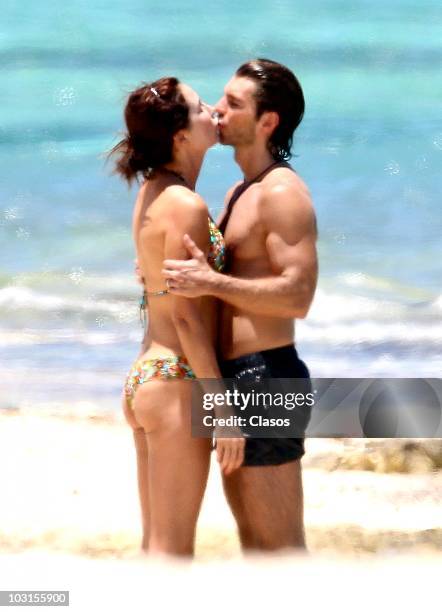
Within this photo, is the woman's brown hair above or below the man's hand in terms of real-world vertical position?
above

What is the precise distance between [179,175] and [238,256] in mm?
299

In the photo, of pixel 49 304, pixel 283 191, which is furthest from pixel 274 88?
pixel 49 304

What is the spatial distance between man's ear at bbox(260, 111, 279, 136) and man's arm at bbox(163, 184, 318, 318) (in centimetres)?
23

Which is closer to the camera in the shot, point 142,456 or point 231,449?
point 231,449

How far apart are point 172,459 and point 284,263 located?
0.65 metres

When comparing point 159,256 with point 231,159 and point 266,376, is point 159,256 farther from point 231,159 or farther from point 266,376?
point 231,159

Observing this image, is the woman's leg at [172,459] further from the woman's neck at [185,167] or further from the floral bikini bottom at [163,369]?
the woman's neck at [185,167]

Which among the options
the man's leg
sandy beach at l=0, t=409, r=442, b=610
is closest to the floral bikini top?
the man's leg

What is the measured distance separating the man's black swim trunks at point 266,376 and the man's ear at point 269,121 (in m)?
0.66

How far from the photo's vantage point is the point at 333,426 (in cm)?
450

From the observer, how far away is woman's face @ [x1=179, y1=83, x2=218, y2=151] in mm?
2828

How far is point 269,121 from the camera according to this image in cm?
295

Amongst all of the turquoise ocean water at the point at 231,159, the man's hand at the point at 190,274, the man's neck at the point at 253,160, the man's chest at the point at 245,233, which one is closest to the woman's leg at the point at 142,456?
the man's hand at the point at 190,274

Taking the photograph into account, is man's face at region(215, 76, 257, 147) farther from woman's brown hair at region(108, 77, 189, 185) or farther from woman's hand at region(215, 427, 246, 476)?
woman's hand at region(215, 427, 246, 476)
